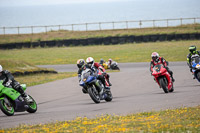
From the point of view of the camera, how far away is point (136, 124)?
808cm

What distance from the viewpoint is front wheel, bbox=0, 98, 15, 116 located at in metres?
10.8

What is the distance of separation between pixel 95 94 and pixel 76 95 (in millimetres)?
3533

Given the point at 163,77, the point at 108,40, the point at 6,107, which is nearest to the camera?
the point at 6,107

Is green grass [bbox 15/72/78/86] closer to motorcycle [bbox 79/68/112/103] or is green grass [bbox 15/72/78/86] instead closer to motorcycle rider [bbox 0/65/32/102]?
motorcycle [bbox 79/68/112/103]

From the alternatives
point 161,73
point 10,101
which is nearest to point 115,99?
point 161,73

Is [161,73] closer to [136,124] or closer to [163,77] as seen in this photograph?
[163,77]

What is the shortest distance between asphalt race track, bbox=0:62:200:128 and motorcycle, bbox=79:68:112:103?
26 cm

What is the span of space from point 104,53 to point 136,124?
110 feet

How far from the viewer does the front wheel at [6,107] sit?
10.8 metres

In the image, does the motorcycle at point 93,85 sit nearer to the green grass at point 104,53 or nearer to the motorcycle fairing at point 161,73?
the motorcycle fairing at point 161,73

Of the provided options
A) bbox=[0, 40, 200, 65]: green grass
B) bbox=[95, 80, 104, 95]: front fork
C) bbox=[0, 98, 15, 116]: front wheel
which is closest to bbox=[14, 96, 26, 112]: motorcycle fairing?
bbox=[0, 98, 15, 116]: front wheel

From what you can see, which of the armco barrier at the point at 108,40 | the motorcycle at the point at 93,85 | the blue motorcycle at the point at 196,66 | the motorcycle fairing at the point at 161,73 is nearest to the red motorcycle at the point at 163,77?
the motorcycle fairing at the point at 161,73

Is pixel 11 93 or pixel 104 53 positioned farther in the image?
pixel 104 53

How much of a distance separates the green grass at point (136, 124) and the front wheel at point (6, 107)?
6.84 ft
